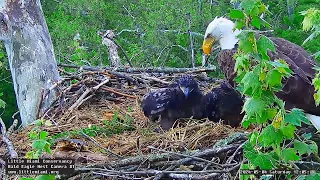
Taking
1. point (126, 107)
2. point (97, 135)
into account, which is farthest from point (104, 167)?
point (126, 107)

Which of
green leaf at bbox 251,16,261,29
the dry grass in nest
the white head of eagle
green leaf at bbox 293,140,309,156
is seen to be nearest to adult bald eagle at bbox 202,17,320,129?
the white head of eagle

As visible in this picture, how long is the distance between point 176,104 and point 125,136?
584 mm

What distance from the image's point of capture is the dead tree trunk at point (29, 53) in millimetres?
5980

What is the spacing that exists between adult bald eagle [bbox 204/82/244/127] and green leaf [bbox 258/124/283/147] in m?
2.51

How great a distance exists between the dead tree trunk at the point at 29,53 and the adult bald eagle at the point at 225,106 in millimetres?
1808

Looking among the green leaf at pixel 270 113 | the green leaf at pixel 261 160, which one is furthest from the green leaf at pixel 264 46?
the green leaf at pixel 261 160

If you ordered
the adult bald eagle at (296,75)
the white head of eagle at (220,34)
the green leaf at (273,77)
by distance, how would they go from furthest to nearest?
the white head of eagle at (220,34) → the adult bald eagle at (296,75) → the green leaf at (273,77)

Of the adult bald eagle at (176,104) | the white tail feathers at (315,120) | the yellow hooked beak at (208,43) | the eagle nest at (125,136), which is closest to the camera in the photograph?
the eagle nest at (125,136)

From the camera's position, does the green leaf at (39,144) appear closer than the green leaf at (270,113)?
No

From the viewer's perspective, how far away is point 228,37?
18.5 feet

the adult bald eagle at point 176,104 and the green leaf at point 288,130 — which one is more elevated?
the green leaf at point 288,130

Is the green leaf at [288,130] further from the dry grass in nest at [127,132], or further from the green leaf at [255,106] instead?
the dry grass in nest at [127,132]

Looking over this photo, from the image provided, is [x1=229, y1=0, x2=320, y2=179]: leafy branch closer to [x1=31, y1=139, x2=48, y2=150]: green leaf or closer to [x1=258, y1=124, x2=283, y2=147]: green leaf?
[x1=258, y1=124, x2=283, y2=147]: green leaf

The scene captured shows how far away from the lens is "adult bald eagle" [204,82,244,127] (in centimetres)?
507
